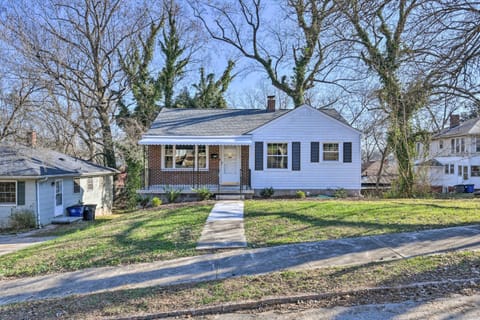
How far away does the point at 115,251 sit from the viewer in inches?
273

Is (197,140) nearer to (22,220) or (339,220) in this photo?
(22,220)

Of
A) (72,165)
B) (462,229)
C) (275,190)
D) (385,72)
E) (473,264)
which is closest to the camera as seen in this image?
(473,264)

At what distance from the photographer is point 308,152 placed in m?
16.7

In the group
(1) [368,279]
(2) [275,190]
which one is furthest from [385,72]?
(1) [368,279]

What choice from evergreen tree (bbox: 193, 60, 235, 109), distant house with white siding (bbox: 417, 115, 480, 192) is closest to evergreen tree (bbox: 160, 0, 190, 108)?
evergreen tree (bbox: 193, 60, 235, 109)

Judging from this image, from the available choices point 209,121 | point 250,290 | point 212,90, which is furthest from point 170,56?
point 250,290

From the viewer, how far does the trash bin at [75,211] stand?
1736 centimetres

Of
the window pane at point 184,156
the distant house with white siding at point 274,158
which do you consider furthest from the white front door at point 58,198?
the window pane at point 184,156

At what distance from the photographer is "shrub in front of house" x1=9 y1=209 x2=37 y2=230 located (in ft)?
47.9

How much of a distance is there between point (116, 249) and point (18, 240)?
23.6ft

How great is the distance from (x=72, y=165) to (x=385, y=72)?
16.9m

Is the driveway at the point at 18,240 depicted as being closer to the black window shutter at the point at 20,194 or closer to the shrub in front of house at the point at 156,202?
the black window shutter at the point at 20,194

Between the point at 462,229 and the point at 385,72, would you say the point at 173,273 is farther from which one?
the point at 385,72

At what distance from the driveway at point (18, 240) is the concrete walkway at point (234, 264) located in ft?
17.6
